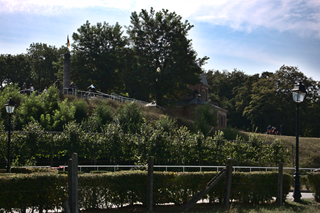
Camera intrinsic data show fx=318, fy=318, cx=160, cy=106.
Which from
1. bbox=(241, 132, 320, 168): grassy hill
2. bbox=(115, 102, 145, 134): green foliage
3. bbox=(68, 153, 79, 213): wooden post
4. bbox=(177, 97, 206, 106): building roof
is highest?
bbox=(177, 97, 206, 106): building roof

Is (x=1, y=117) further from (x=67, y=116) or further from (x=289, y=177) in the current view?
(x=289, y=177)

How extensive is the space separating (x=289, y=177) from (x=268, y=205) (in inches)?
70.9

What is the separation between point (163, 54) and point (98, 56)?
467 inches

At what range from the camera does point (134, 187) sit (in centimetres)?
1048

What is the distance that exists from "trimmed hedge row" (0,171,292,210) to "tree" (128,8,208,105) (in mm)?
33936

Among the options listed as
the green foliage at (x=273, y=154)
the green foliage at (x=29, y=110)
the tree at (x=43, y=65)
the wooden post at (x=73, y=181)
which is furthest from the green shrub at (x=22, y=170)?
the tree at (x=43, y=65)

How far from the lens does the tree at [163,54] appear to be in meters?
46.7

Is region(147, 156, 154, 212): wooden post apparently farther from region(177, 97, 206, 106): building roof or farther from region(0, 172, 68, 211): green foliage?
region(177, 97, 206, 106): building roof

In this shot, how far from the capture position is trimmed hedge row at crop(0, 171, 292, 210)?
893 cm

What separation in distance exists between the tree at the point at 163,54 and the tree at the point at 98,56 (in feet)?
16.6

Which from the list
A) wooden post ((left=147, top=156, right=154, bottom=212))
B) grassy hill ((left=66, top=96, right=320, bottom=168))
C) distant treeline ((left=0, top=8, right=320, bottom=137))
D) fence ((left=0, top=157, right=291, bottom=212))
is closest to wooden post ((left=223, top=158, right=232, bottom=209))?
fence ((left=0, top=157, right=291, bottom=212))

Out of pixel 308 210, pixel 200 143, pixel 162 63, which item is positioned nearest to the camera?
pixel 308 210

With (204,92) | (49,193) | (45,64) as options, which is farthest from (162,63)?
(49,193)

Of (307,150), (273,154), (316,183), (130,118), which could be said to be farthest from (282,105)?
(316,183)
